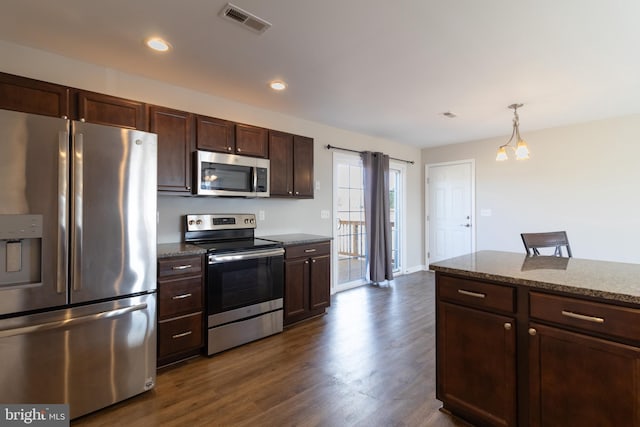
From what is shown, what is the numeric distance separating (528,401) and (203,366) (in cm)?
221

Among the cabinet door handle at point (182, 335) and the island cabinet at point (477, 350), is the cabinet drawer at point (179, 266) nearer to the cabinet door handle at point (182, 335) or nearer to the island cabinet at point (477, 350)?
the cabinet door handle at point (182, 335)

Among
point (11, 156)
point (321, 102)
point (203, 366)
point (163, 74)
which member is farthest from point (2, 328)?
point (321, 102)

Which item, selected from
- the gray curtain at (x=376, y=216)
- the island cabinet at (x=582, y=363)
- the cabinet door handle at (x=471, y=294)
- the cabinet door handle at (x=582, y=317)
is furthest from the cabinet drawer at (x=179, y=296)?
the gray curtain at (x=376, y=216)

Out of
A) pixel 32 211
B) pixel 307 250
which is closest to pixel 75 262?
pixel 32 211

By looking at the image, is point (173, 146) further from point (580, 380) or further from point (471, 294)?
point (580, 380)

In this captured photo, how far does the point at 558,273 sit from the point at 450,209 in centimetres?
427

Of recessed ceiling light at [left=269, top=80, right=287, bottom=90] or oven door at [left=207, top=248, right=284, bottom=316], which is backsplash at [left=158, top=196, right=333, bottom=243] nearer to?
oven door at [left=207, top=248, right=284, bottom=316]

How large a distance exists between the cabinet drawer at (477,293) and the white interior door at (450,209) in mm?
4068

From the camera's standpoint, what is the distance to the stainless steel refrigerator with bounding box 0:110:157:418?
1659 mm

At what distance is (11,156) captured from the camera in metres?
1.64

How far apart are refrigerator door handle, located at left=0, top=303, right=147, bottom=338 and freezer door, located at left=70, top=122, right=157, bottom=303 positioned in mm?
102

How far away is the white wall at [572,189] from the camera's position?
160 inches

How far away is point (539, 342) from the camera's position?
1.51 m

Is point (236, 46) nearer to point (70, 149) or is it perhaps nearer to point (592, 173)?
point (70, 149)
